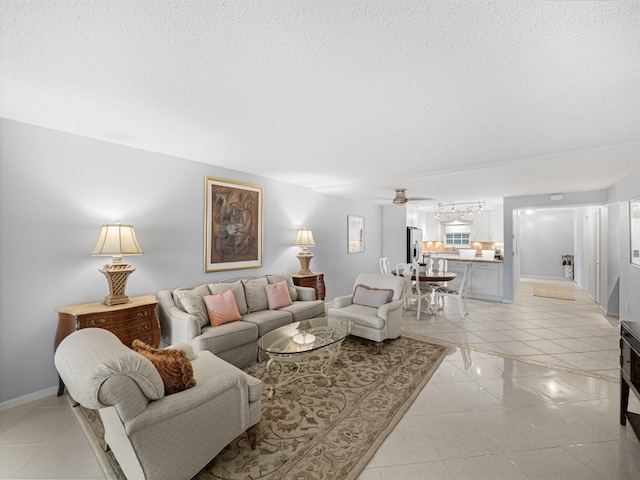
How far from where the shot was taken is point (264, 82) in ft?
6.10

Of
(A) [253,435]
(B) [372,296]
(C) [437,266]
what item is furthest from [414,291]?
(A) [253,435]

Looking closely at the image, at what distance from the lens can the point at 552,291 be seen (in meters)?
7.44

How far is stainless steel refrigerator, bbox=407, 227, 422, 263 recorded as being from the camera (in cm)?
765

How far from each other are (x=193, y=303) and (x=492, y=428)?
10.1 ft

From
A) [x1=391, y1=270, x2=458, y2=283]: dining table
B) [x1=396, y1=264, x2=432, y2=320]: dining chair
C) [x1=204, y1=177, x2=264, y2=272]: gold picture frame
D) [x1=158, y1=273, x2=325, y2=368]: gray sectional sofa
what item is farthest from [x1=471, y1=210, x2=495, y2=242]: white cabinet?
[x1=204, y1=177, x2=264, y2=272]: gold picture frame

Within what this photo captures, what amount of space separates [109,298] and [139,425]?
1856 mm

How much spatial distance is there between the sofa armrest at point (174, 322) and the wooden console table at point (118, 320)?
18 cm

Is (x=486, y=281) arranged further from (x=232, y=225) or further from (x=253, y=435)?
(x=253, y=435)

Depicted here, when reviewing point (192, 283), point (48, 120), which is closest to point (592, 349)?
point (192, 283)

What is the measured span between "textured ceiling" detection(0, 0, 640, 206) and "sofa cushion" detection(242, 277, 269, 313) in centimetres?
180

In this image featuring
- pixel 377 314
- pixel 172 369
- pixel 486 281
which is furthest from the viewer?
pixel 486 281

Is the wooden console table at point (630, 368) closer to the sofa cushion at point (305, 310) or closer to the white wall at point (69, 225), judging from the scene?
the sofa cushion at point (305, 310)

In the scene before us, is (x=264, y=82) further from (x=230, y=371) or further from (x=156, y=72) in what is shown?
(x=230, y=371)

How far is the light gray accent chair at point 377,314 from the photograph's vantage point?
3543 mm
